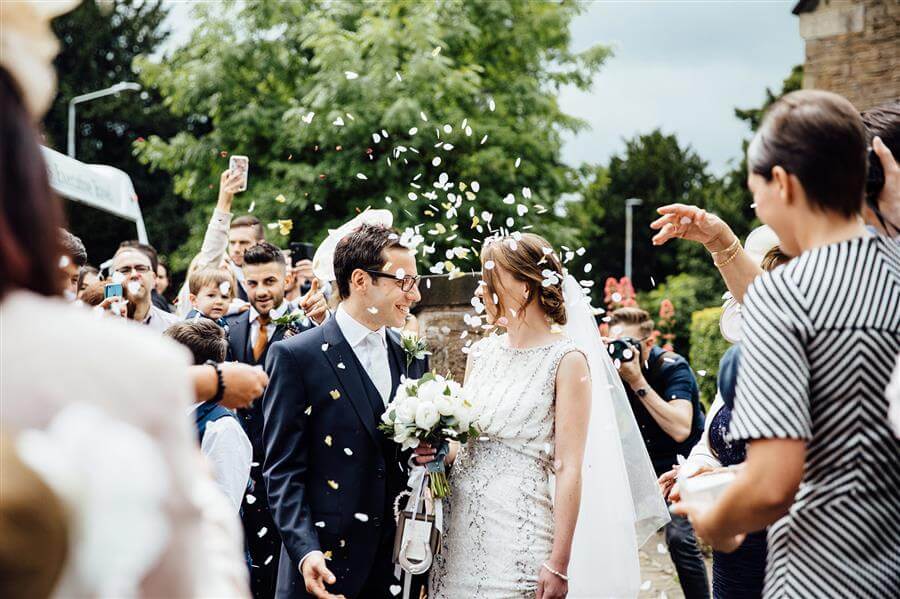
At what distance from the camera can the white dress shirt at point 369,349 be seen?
13.1ft

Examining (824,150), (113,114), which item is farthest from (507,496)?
(113,114)

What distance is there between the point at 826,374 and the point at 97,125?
→ 102ft

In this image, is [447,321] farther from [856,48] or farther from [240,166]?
[856,48]

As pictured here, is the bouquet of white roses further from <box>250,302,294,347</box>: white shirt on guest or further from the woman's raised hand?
<box>250,302,294,347</box>: white shirt on guest

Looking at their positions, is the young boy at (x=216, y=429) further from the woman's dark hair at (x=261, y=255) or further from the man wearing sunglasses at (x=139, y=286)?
the woman's dark hair at (x=261, y=255)

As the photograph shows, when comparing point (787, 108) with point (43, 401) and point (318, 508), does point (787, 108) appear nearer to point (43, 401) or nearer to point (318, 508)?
point (43, 401)

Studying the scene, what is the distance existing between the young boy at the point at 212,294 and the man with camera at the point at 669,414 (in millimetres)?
2479

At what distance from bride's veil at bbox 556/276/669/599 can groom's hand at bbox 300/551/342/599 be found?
3.44 feet

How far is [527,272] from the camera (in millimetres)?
3842

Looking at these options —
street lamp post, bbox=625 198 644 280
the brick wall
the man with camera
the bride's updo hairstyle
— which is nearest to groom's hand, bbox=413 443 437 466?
the bride's updo hairstyle

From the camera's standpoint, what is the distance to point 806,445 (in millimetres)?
2066

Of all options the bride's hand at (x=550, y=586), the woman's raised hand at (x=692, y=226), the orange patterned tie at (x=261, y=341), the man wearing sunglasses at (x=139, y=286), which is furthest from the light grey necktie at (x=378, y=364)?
the man wearing sunglasses at (x=139, y=286)

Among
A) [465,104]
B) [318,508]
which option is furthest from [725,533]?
[465,104]

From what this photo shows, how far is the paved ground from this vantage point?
6.96 metres
